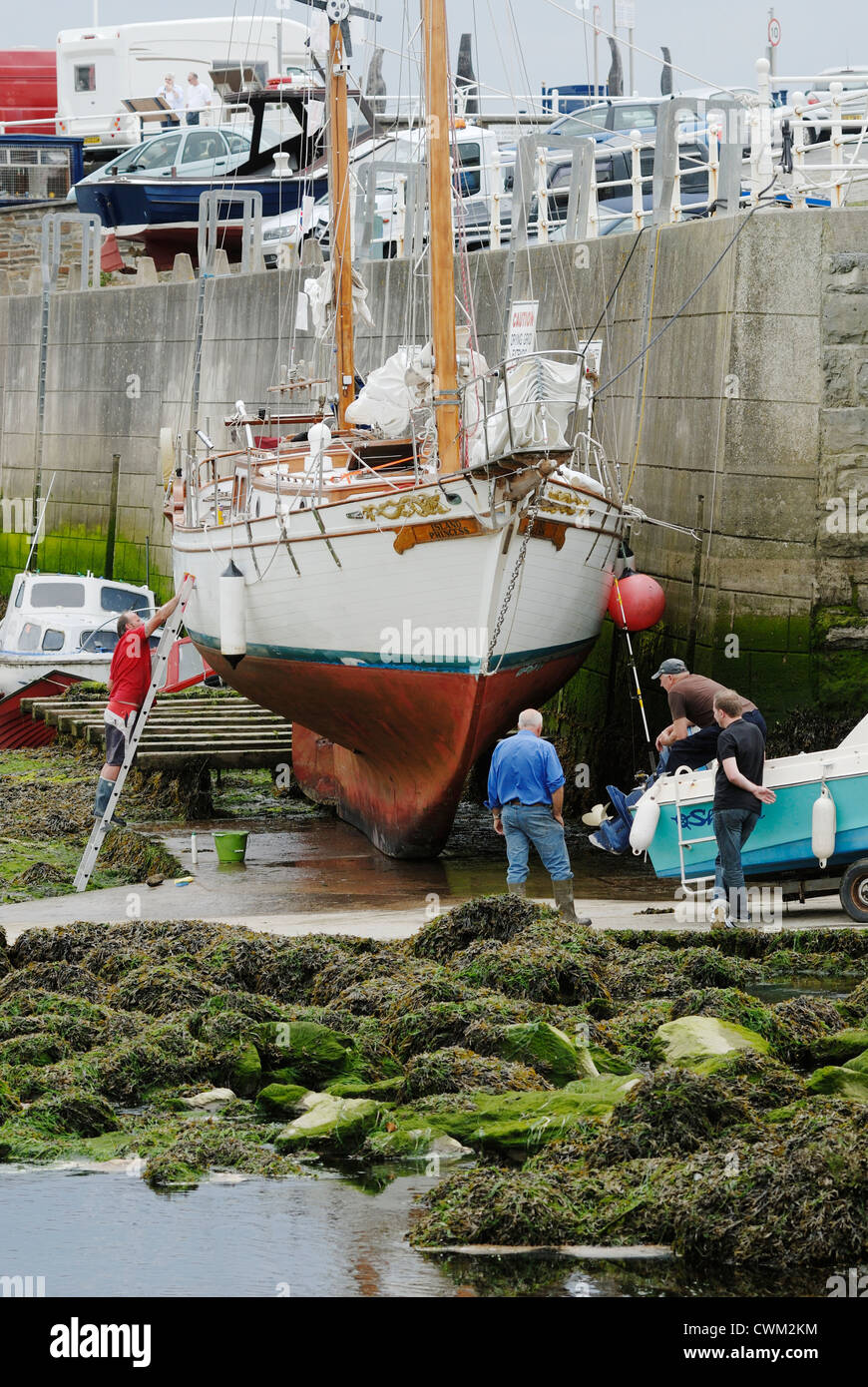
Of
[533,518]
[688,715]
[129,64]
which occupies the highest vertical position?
[129,64]

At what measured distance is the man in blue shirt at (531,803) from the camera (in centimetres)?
1167

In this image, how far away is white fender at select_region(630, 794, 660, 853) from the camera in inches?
467

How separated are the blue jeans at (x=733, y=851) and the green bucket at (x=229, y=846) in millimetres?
4766

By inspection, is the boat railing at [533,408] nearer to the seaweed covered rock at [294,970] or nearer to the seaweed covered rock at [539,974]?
the seaweed covered rock at [294,970]

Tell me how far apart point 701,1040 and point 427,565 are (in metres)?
6.35

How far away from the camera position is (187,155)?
3416 cm

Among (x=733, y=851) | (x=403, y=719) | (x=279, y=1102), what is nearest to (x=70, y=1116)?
(x=279, y=1102)

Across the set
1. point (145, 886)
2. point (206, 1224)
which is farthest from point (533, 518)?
point (206, 1224)

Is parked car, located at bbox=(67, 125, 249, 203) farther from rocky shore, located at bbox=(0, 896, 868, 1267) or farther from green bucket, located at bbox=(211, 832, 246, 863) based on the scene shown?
rocky shore, located at bbox=(0, 896, 868, 1267)

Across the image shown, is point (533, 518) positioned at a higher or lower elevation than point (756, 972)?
higher

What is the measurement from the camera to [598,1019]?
972 centimetres
